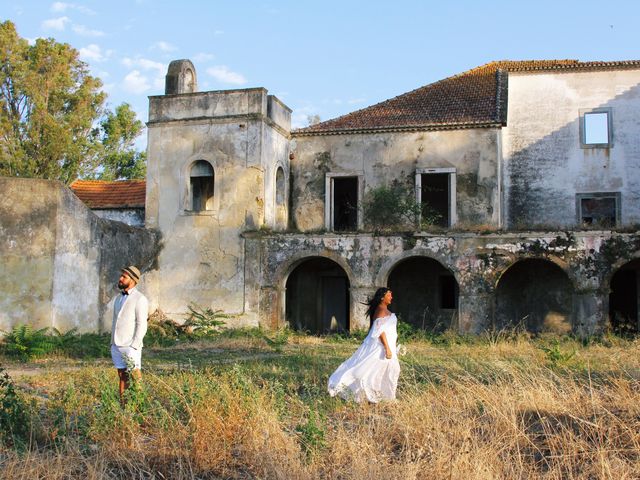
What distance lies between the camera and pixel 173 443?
240 inches

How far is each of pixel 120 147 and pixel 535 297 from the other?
76.7 ft

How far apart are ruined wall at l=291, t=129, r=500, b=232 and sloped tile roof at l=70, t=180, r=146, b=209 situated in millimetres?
5279

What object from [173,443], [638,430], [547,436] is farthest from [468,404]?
[173,443]

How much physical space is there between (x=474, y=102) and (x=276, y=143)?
6.39 metres

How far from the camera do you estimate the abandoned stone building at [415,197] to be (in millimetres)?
18844

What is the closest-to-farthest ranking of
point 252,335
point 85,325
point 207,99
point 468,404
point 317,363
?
point 468,404
point 317,363
point 85,325
point 252,335
point 207,99

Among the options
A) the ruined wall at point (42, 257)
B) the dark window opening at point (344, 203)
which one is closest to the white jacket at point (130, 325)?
the ruined wall at point (42, 257)

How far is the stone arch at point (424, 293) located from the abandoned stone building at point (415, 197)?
0.05 meters

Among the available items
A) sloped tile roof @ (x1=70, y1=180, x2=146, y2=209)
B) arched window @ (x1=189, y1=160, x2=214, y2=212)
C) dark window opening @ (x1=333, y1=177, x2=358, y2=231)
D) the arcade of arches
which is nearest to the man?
the arcade of arches

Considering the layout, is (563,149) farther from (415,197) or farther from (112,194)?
(112,194)

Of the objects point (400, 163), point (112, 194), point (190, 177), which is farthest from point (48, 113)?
point (400, 163)

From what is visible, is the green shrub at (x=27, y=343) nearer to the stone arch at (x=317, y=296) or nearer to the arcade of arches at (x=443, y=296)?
the stone arch at (x=317, y=296)

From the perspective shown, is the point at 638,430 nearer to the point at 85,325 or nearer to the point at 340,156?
the point at 85,325

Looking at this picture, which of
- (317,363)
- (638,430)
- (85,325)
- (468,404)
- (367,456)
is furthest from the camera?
(85,325)
